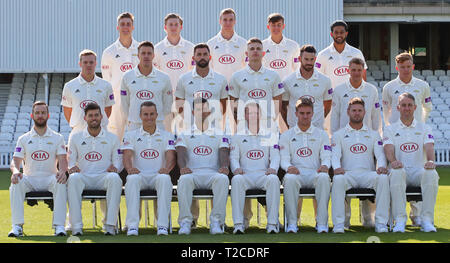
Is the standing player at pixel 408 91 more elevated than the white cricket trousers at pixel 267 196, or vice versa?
the standing player at pixel 408 91

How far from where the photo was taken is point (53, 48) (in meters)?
23.8

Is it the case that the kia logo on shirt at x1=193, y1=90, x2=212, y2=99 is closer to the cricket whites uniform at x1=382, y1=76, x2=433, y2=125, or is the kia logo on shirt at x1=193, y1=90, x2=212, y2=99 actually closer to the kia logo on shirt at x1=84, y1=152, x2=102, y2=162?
the kia logo on shirt at x1=84, y1=152, x2=102, y2=162

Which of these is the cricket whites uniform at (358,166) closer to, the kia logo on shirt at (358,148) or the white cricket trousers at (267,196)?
the kia logo on shirt at (358,148)

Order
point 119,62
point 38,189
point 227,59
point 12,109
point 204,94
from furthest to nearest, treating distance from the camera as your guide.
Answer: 1. point 12,109
2. point 227,59
3. point 119,62
4. point 204,94
5. point 38,189

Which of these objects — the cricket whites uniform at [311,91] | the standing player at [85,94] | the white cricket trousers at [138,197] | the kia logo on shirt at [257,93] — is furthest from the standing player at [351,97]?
the standing player at [85,94]

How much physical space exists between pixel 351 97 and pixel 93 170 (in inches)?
118

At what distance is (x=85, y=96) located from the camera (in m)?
9.98

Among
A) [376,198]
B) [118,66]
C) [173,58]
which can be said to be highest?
[173,58]

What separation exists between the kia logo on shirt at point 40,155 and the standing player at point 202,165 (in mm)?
1394

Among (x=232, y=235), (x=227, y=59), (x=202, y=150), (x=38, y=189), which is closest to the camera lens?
(x=232, y=235)

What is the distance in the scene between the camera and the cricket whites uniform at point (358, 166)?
9.03 meters

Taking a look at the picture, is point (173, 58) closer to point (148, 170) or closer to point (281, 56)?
point (281, 56)

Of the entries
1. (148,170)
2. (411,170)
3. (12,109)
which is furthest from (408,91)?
(12,109)
